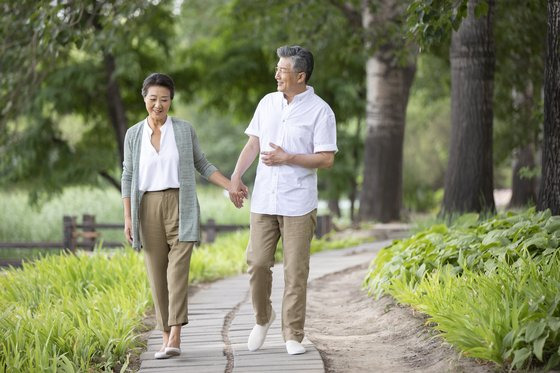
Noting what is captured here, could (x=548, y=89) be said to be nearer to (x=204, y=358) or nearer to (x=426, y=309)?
(x=426, y=309)

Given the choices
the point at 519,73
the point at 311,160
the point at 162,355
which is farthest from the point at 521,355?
the point at 519,73

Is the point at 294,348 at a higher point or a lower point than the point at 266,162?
lower

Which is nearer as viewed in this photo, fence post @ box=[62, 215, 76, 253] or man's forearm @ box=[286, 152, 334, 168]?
man's forearm @ box=[286, 152, 334, 168]

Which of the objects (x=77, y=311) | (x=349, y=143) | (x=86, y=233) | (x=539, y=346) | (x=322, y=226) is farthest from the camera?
(x=349, y=143)

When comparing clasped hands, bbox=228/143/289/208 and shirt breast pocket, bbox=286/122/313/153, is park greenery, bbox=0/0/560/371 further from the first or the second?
shirt breast pocket, bbox=286/122/313/153

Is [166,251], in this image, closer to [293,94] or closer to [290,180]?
[290,180]

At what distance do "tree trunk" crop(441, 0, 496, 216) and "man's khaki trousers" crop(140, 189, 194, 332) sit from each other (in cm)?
588

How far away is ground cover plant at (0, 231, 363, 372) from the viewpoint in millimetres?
5838

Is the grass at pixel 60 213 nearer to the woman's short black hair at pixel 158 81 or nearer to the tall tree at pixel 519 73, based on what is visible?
the tall tree at pixel 519 73

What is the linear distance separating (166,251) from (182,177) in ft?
1.73

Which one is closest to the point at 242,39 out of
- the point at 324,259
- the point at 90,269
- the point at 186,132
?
the point at 324,259

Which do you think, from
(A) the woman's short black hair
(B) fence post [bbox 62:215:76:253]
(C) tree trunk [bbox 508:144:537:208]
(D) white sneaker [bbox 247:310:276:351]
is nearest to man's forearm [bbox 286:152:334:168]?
(A) the woman's short black hair

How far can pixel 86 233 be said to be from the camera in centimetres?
1348

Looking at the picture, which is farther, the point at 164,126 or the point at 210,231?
the point at 210,231
